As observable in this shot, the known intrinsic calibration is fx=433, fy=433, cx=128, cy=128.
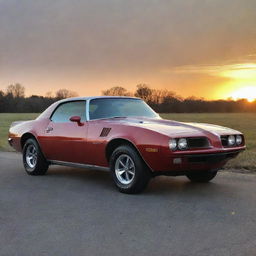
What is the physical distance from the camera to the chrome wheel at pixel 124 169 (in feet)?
22.3

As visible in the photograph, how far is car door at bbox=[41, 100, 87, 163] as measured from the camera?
7.74 metres

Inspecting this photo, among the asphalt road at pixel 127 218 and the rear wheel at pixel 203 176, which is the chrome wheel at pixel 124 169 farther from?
the rear wheel at pixel 203 176

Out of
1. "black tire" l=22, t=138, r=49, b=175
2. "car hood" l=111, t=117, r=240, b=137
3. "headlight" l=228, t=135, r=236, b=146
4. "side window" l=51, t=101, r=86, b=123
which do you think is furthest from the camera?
"black tire" l=22, t=138, r=49, b=175

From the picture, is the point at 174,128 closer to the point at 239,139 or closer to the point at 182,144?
the point at 182,144

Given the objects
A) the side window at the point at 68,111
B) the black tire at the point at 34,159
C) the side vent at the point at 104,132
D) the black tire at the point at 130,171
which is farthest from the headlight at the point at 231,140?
the black tire at the point at 34,159

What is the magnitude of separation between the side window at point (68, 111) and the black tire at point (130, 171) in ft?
4.23

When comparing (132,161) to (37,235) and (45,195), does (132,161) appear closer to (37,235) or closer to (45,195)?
(45,195)

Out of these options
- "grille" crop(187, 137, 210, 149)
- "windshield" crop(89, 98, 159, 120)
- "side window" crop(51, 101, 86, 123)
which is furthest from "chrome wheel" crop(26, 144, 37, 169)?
"grille" crop(187, 137, 210, 149)

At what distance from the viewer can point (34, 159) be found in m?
9.03

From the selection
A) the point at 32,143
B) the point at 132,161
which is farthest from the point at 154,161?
the point at 32,143

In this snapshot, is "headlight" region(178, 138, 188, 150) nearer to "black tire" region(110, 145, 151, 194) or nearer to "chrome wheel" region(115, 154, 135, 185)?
"black tire" region(110, 145, 151, 194)

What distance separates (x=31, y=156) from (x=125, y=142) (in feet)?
9.93

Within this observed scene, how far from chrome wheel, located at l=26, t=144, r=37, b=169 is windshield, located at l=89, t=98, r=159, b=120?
1.89 metres

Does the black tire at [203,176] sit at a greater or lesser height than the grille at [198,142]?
lesser
